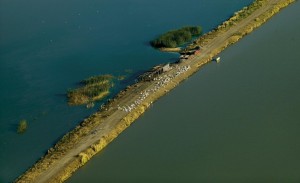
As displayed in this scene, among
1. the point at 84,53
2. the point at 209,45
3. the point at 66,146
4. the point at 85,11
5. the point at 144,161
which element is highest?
the point at 85,11

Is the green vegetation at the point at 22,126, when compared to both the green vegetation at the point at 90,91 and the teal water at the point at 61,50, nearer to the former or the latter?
the teal water at the point at 61,50

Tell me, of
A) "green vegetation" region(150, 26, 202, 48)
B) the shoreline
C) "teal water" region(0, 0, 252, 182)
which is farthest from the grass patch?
"green vegetation" region(150, 26, 202, 48)

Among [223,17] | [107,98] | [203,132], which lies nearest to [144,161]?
[203,132]

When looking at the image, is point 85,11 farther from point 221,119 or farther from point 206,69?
point 221,119

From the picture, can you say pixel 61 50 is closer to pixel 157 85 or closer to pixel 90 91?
pixel 90 91

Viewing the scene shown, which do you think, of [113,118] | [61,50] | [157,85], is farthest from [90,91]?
[61,50]

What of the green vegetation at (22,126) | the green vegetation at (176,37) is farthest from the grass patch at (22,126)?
the green vegetation at (176,37)
